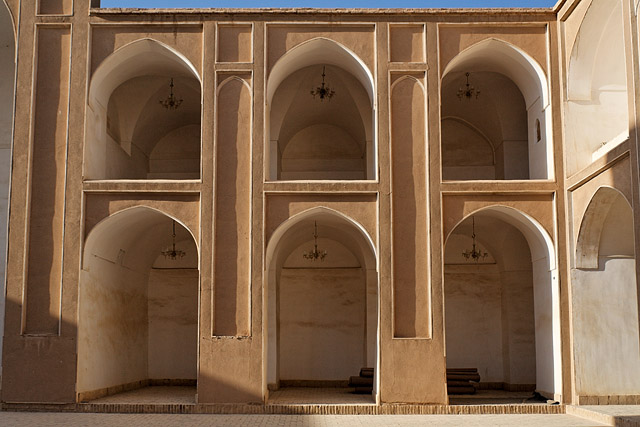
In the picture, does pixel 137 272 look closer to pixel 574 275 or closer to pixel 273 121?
pixel 273 121

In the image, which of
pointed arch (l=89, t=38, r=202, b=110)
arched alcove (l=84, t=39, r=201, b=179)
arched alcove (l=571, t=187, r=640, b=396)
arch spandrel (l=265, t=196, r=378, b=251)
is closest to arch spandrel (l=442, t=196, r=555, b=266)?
arched alcove (l=571, t=187, r=640, b=396)

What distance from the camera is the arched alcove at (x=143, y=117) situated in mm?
15375

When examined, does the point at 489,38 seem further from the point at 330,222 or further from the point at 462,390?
the point at 462,390

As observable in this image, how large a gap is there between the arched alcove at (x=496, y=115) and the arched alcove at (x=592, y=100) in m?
0.43

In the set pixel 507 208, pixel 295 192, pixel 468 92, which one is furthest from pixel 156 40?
pixel 507 208

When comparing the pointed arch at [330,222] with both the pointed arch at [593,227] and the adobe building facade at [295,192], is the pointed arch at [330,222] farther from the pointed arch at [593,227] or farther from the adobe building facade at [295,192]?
the pointed arch at [593,227]

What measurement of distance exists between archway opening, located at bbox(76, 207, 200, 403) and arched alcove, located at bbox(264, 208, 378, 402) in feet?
6.98

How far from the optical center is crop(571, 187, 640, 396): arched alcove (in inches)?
551

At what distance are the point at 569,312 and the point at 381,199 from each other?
375 cm

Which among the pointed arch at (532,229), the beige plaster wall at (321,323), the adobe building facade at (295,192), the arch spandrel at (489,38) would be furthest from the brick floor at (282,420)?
the arch spandrel at (489,38)

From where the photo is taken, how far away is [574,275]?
14297 millimetres

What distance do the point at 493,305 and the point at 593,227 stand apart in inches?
209

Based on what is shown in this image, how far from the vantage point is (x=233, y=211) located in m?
14.7

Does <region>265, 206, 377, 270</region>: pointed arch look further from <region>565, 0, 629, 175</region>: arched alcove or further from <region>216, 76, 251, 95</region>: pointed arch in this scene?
<region>565, 0, 629, 175</region>: arched alcove
